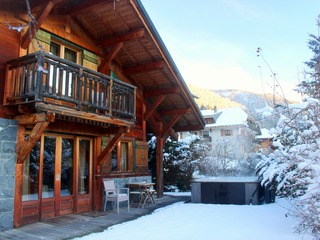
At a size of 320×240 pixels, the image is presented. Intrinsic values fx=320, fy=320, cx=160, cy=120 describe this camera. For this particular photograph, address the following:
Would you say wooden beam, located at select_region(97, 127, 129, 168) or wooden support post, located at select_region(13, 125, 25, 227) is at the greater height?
wooden beam, located at select_region(97, 127, 129, 168)

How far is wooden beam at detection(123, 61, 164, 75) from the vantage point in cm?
952

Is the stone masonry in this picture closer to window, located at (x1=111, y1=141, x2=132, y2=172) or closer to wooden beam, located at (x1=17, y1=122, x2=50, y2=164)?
wooden beam, located at (x1=17, y1=122, x2=50, y2=164)

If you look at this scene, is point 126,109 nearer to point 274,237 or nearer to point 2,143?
point 2,143

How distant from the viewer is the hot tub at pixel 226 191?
407 inches

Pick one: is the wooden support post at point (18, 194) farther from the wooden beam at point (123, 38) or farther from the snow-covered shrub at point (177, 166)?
the snow-covered shrub at point (177, 166)

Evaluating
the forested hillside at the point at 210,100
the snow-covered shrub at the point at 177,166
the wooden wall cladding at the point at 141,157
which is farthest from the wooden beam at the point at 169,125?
the forested hillside at the point at 210,100

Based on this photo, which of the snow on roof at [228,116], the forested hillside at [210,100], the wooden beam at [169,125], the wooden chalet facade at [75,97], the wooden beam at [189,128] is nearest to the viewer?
the wooden chalet facade at [75,97]

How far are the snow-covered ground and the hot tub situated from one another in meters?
0.87

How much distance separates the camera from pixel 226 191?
10.7 meters

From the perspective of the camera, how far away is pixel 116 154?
32.4 feet

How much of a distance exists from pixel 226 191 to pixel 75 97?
20.8 ft

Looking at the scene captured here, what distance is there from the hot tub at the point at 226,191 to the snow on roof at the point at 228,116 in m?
27.8

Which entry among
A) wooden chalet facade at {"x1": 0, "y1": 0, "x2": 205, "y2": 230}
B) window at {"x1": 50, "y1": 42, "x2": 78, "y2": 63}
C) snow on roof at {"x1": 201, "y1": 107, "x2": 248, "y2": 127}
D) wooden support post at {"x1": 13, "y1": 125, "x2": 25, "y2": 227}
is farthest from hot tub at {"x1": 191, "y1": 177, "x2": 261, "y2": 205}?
snow on roof at {"x1": 201, "y1": 107, "x2": 248, "y2": 127}

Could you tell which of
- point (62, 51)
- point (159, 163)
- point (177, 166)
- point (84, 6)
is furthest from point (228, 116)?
point (84, 6)
